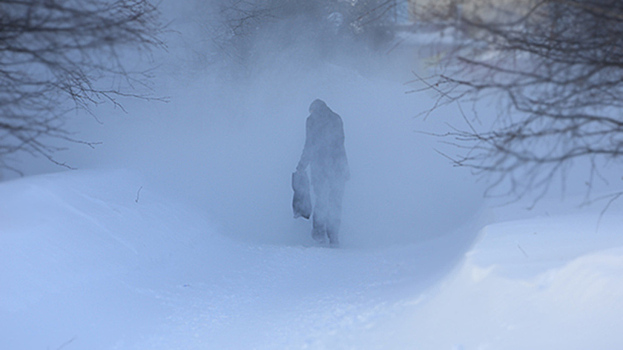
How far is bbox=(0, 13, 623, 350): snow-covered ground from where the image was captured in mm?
3781

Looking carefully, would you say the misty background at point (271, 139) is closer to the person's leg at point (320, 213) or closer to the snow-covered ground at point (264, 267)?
the snow-covered ground at point (264, 267)

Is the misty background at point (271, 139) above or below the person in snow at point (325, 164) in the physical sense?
above

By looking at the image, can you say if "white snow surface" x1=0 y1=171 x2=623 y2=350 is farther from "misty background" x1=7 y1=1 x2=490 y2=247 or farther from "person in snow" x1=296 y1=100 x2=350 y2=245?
"misty background" x1=7 y1=1 x2=490 y2=247

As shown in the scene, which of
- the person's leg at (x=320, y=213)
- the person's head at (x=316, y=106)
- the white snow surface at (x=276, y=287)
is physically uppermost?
the person's head at (x=316, y=106)

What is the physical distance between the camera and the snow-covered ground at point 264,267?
3781 millimetres

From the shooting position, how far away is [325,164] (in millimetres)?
7777

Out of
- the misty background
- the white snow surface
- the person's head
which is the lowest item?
the white snow surface

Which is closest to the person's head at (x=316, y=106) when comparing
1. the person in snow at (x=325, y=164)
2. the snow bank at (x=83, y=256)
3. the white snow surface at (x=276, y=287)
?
the person in snow at (x=325, y=164)

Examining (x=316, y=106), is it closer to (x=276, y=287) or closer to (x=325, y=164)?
(x=325, y=164)

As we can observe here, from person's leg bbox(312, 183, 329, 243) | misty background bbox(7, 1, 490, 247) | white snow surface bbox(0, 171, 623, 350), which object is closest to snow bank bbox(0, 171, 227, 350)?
white snow surface bbox(0, 171, 623, 350)

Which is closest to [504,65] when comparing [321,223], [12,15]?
[12,15]

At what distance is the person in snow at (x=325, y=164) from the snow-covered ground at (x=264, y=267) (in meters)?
0.76

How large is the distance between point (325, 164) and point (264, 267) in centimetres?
206

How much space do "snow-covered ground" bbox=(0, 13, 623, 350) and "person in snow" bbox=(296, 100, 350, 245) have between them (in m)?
0.76
